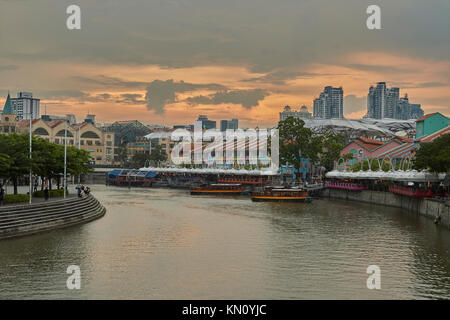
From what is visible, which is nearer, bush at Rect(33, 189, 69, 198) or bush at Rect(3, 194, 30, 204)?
bush at Rect(3, 194, 30, 204)

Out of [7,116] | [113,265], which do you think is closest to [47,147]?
[113,265]

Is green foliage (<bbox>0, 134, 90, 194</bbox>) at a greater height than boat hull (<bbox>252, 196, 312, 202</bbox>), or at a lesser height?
greater

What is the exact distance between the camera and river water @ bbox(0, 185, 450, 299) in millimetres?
24375

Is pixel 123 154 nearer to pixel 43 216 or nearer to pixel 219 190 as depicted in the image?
pixel 219 190

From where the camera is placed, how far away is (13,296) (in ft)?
74.4

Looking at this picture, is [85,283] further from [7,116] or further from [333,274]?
[7,116]

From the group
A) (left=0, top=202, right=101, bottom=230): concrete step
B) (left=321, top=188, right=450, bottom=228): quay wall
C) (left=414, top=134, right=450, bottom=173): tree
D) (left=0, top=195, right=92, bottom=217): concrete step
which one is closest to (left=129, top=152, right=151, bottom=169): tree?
(left=321, top=188, right=450, bottom=228): quay wall

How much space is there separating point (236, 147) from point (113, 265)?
368ft

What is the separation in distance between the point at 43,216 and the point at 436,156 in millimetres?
37737

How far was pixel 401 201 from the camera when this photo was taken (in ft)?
224

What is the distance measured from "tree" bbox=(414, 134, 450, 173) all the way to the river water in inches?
234

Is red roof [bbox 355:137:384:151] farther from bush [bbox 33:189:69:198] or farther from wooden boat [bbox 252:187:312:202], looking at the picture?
bush [bbox 33:189:69:198]

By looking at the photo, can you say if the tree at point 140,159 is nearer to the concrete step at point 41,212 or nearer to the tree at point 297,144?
the tree at point 297,144
